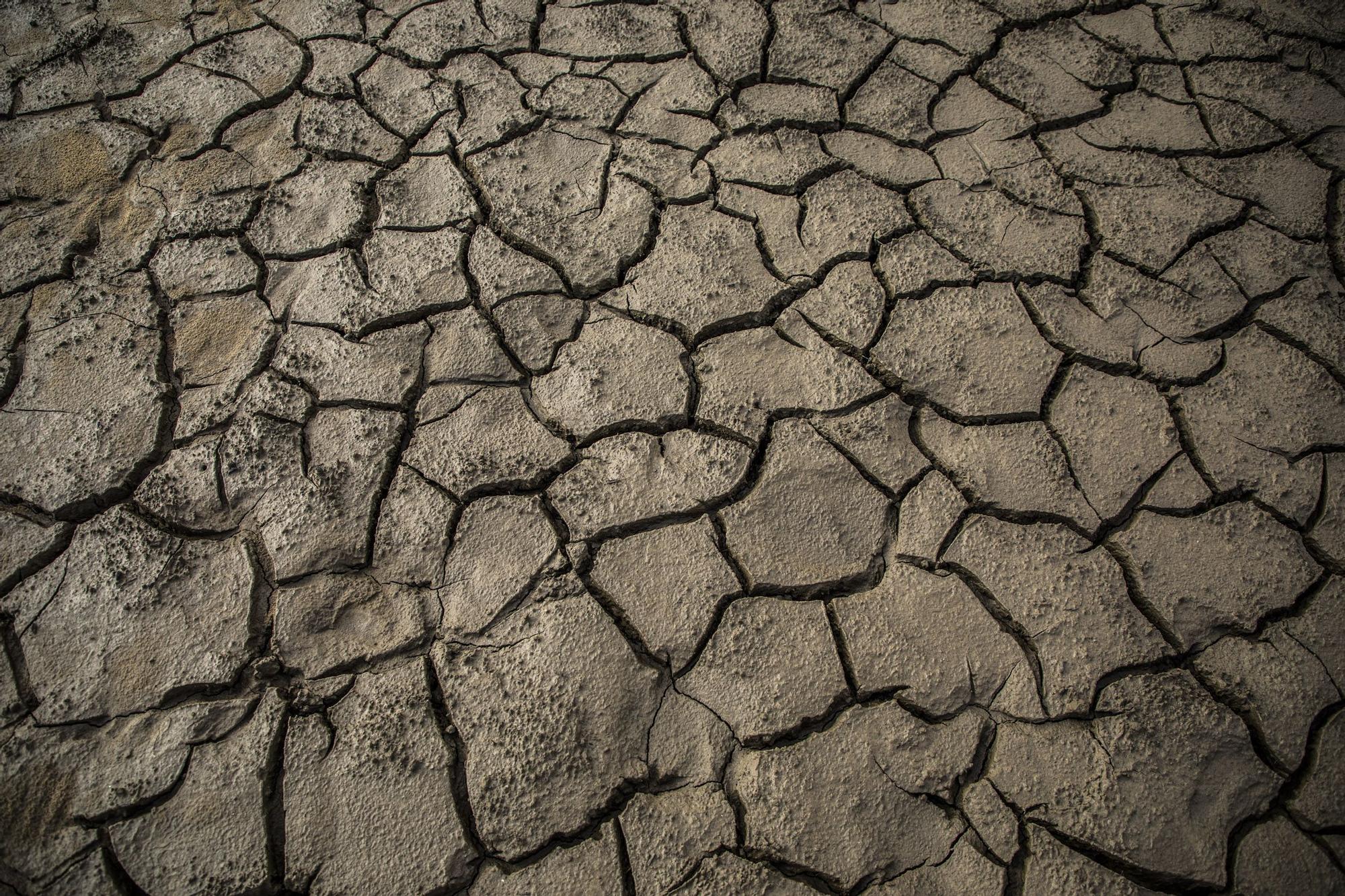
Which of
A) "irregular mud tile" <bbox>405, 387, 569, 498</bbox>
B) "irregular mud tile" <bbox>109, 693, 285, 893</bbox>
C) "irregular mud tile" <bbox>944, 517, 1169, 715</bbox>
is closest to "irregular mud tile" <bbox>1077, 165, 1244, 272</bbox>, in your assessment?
"irregular mud tile" <bbox>944, 517, 1169, 715</bbox>

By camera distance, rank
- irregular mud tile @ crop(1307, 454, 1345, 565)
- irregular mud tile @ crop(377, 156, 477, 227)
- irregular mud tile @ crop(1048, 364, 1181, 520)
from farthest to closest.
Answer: irregular mud tile @ crop(377, 156, 477, 227)
irregular mud tile @ crop(1048, 364, 1181, 520)
irregular mud tile @ crop(1307, 454, 1345, 565)

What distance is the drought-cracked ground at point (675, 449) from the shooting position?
1.46m

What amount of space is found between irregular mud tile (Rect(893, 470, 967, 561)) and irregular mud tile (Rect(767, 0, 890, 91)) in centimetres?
145

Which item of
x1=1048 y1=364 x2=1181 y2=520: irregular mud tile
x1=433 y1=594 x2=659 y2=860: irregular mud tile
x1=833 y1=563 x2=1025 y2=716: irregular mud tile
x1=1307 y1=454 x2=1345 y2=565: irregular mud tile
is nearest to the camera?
x1=433 y1=594 x2=659 y2=860: irregular mud tile

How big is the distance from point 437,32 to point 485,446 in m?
1.69

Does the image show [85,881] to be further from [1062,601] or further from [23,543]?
[1062,601]

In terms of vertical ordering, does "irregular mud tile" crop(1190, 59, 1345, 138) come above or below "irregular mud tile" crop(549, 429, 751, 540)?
above

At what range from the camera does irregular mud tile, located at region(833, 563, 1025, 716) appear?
157 cm

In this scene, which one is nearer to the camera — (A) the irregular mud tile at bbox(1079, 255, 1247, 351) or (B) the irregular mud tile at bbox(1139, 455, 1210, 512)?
(B) the irregular mud tile at bbox(1139, 455, 1210, 512)

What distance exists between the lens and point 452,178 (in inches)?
91.3

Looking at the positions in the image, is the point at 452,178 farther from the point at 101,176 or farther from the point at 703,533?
the point at 703,533

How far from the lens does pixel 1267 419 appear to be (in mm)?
1862

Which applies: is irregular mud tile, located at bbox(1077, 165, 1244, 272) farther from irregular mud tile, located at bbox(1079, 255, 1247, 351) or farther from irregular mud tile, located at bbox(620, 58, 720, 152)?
irregular mud tile, located at bbox(620, 58, 720, 152)

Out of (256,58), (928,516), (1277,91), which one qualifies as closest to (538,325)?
(928,516)
